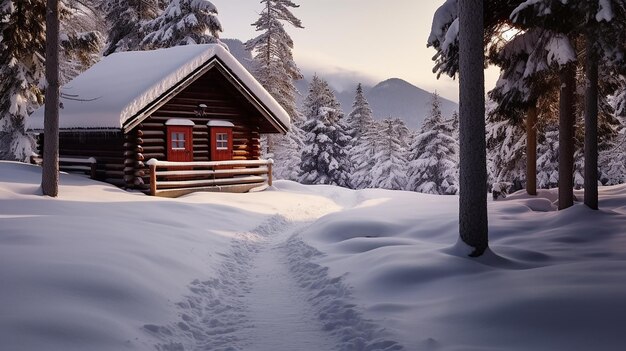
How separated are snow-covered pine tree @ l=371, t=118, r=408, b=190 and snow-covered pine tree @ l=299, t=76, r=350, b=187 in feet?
14.4

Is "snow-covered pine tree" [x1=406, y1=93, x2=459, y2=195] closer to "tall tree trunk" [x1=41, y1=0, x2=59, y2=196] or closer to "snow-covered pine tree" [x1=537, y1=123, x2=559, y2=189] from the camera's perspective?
"snow-covered pine tree" [x1=537, y1=123, x2=559, y2=189]

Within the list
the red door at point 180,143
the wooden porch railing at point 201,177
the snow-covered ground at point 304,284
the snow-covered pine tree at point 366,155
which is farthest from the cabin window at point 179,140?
the snow-covered pine tree at point 366,155

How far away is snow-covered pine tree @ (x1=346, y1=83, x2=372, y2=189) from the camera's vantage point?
4647 cm

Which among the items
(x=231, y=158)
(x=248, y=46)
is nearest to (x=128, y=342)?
(x=231, y=158)

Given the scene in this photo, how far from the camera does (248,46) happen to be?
3466 centimetres

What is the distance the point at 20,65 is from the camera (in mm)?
20438

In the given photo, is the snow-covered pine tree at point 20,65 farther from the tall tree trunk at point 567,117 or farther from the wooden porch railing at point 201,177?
the tall tree trunk at point 567,117

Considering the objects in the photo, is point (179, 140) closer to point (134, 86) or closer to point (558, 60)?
point (134, 86)

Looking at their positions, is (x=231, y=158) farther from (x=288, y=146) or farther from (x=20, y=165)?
(x=288, y=146)

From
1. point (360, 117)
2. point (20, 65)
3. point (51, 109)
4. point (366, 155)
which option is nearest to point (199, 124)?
point (51, 109)

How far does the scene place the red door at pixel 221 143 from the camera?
66.4 ft

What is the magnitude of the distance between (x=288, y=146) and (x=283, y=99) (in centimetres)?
720

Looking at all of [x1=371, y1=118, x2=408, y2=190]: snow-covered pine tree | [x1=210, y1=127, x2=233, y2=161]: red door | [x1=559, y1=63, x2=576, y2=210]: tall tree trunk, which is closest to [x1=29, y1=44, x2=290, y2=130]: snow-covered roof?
[x1=210, y1=127, x2=233, y2=161]: red door

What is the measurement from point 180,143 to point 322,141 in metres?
21.0
